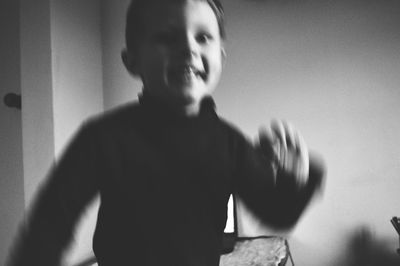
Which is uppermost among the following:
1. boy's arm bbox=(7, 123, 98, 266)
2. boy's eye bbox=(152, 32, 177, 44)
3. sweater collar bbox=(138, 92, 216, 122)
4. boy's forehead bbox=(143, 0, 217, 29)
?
boy's forehead bbox=(143, 0, 217, 29)

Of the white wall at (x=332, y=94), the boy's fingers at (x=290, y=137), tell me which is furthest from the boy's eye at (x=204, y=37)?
the white wall at (x=332, y=94)

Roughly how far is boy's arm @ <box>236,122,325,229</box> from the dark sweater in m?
0.04

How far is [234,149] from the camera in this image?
35cm

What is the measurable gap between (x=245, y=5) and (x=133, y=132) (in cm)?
152

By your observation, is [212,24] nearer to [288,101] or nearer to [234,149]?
[234,149]

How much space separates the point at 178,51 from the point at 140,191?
0.36 ft

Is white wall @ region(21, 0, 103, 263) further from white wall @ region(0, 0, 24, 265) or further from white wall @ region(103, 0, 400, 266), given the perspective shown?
white wall @ region(103, 0, 400, 266)

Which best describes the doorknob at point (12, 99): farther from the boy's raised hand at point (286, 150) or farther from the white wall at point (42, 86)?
the boy's raised hand at point (286, 150)

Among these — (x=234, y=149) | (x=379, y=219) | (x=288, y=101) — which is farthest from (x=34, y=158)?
(x=379, y=219)

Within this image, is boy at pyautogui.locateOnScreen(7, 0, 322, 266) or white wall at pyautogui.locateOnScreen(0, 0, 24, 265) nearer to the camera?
boy at pyautogui.locateOnScreen(7, 0, 322, 266)

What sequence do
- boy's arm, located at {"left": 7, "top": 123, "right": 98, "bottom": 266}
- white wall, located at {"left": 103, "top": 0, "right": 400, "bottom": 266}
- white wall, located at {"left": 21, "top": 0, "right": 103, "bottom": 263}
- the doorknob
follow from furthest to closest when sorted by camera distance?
white wall, located at {"left": 103, "top": 0, "right": 400, "bottom": 266}
the doorknob
white wall, located at {"left": 21, "top": 0, "right": 103, "bottom": 263}
boy's arm, located at {"left": 7, "top": 123, "right": 98, "bottom": 266}

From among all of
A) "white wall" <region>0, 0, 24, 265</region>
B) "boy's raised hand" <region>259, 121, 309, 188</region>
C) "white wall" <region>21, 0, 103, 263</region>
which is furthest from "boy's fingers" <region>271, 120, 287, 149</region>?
"white wall" <region>0, 0, 24, 265</region>

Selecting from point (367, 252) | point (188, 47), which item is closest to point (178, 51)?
point (188, 47)

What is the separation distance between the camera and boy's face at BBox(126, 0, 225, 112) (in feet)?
0.93
